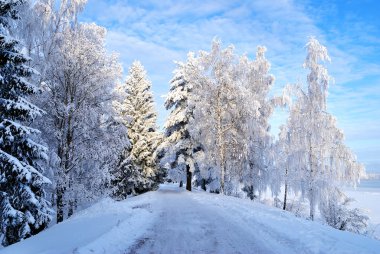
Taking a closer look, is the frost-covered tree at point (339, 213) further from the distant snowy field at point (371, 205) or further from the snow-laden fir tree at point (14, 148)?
the snow-laden fir tree at point (14, 148)

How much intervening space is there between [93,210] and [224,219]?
5.50m

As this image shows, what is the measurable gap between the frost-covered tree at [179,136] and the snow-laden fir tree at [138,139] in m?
1.34

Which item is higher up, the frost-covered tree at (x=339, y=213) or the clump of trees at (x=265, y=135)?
the clump of trees at (x=265, y=135)

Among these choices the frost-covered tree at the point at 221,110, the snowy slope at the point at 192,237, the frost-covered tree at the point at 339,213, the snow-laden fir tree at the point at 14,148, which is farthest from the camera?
the frost-covered tree at the point at 221,110

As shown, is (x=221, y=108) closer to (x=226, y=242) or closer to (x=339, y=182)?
(x=339, y=182)

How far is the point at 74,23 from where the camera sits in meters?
18.4

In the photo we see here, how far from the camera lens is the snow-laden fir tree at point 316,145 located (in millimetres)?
24031

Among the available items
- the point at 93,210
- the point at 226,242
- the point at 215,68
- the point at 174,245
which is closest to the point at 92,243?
the point at 174,245

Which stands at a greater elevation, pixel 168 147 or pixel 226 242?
pixel 168 147

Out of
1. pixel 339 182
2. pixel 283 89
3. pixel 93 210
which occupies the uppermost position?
pixel 283 89

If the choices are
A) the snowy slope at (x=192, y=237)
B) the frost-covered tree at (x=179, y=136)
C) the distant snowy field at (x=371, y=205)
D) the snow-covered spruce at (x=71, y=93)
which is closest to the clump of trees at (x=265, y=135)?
the frost-covered tree at (x=179, y=136)

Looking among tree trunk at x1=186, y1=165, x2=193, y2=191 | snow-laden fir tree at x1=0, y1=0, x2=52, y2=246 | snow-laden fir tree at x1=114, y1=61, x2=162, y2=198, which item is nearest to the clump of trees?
tree trunk at x1=186, y1=165, x2=193, y2=191

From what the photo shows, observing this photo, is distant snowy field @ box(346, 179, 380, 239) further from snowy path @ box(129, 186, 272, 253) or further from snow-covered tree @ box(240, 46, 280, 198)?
snowy path @ box(129, 186, 272, 253)

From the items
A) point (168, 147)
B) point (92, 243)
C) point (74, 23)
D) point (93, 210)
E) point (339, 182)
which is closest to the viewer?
point (92, 243)
